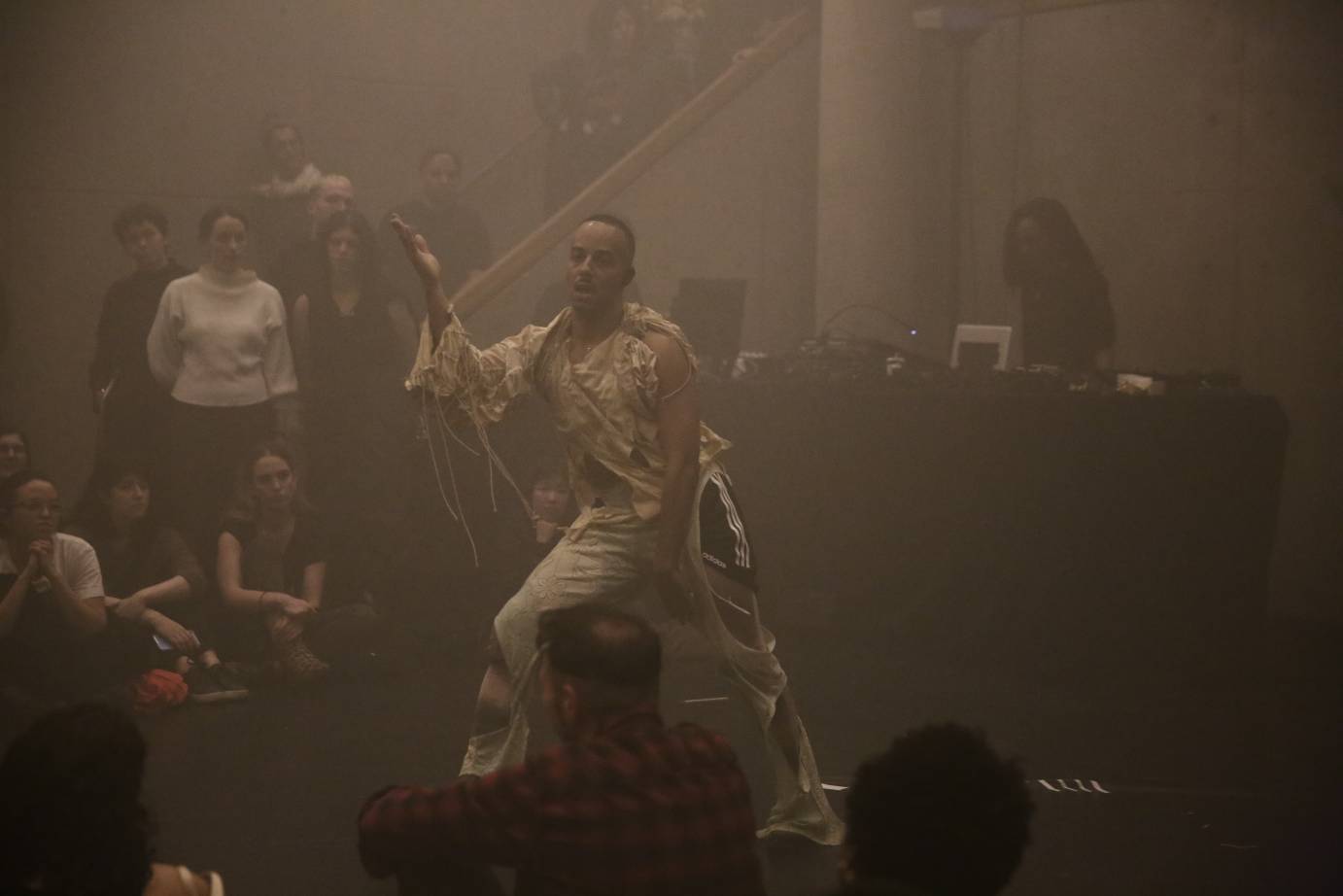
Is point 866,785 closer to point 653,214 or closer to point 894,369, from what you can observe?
point 894,369

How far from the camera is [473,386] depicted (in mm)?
4742

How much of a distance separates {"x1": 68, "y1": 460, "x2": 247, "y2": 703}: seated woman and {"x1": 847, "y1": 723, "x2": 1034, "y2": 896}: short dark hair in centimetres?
470

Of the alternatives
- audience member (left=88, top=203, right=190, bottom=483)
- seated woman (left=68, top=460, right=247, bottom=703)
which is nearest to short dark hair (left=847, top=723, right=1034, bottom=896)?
seated woman (left=68, top=460, right=247, bottom=703)

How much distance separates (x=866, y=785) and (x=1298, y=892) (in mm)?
2570

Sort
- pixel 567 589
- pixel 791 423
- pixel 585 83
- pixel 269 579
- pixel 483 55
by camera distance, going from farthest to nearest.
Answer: pixel 483 55 < pixel 585 83 < pixel 791 423 < pixel 269 579 < pixel 567 589

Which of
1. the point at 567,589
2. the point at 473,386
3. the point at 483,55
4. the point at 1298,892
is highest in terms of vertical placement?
the point at 483,55

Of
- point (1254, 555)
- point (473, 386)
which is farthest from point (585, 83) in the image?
point (473, 386)

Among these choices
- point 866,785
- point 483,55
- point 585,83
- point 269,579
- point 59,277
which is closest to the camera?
point 866,785

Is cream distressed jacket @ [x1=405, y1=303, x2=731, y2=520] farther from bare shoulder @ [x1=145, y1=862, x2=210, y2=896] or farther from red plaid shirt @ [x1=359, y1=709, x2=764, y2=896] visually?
bare shoulder @ [x1=145, y1=862, x2=210, y2=896]

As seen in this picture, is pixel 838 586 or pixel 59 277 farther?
pixel 59 277

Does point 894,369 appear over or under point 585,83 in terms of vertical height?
under

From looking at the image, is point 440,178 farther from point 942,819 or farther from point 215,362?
point 942,819

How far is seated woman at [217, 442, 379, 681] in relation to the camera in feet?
22.9

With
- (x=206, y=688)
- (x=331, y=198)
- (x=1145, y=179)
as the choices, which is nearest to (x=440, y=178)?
(x=331, y=198)
